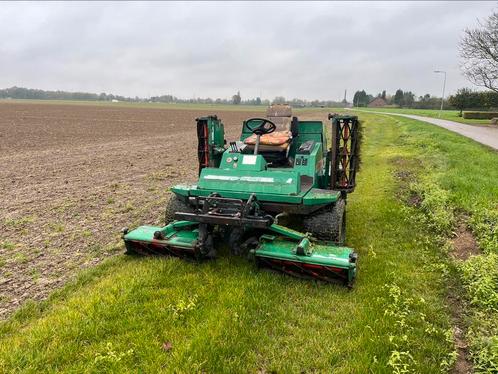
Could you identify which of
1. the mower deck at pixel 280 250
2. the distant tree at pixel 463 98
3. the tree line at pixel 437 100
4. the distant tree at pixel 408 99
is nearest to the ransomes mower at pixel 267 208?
the mower deck at pixel 280 250

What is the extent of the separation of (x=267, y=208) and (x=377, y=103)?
121637mm

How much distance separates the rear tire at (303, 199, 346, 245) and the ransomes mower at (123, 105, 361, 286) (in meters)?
0.01

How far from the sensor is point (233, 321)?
375 cm

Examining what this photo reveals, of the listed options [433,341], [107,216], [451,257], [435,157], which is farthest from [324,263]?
[435,157]

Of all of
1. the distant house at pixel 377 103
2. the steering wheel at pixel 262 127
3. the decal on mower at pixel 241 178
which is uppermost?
the steering wheel at pixel 262 127

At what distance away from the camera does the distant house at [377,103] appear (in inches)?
4613

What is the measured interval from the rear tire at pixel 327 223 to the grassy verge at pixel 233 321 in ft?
1.80

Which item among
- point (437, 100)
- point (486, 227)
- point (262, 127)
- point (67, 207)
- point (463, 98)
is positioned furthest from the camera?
point (437, 100)

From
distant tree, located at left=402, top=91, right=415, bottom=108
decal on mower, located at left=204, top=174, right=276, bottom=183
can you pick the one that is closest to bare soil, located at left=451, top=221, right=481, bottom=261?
decal on mower, located at left=204, top=174, right=276, bottom=183

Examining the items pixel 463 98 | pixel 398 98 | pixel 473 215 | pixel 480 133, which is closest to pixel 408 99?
pixel 398 98

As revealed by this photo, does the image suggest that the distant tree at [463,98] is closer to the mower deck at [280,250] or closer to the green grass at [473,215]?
the green grass at [473,215]

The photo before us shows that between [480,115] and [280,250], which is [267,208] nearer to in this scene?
[280,250]

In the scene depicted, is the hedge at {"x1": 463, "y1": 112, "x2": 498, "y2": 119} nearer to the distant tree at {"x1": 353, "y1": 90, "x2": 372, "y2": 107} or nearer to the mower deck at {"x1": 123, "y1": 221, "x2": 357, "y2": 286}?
the mower deck at {"x1": 123, "y1": 221, "x2": 357, "y2": 286}

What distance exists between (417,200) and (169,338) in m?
6.44
